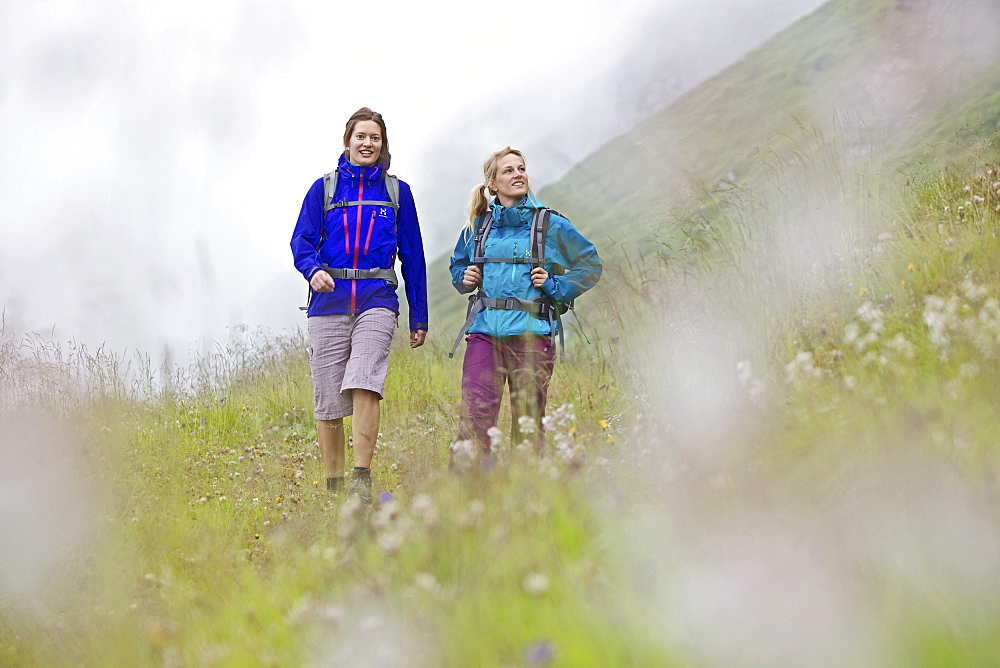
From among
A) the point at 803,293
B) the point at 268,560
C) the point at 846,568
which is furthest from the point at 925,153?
the point at 268,560

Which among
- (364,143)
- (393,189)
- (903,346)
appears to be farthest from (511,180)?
(903,346)

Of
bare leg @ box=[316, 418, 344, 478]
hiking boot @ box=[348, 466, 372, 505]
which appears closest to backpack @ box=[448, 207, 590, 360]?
hiking boot @ box=[348, 466, 372, 505]

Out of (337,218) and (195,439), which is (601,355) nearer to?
(337,218)

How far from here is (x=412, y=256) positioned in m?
5.73

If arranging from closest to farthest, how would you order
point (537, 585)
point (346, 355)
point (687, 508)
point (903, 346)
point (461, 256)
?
point (537, 585), point (687, 508), point (903, 346), point (346, 355), point (461, 256)

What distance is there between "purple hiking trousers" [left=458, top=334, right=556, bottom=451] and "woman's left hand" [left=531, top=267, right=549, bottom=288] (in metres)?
0.34

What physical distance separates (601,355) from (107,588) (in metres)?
3.00

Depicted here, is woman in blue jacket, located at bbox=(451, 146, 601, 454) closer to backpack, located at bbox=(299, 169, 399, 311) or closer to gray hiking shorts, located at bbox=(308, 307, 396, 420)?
backpack, located at bbox=(299, 169, 399, 311)

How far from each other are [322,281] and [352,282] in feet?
0.73

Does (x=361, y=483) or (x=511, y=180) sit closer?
(x=361, y=483)

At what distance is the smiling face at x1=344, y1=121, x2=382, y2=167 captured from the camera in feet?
18.0

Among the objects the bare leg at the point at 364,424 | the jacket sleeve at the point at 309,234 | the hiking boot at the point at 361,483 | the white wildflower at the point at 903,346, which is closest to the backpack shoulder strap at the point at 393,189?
the jacket sleeve at the point at 309,234

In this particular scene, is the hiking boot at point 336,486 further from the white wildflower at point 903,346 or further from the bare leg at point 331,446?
the white wildflower at point 903,346

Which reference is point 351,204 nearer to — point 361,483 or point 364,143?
point 364,143
